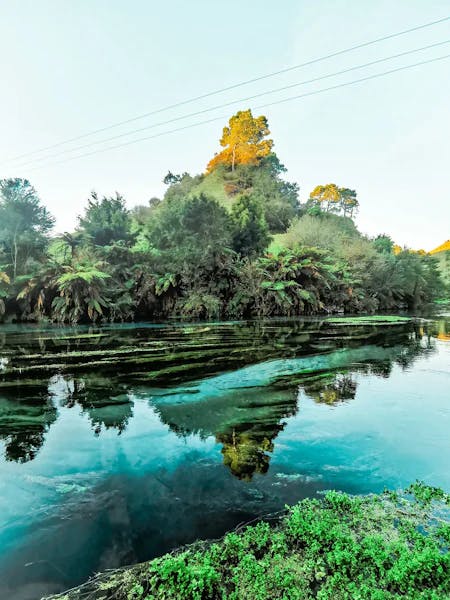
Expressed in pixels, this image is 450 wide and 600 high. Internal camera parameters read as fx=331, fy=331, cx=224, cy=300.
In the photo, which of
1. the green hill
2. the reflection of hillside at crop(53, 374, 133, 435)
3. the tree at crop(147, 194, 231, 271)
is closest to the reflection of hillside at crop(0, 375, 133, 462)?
the reflection of hillside at crop(53, 374, 133, 435)

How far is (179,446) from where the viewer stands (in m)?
2.77

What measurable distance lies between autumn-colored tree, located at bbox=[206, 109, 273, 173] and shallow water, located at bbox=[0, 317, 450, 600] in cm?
4968

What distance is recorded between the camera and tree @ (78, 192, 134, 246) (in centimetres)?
1728

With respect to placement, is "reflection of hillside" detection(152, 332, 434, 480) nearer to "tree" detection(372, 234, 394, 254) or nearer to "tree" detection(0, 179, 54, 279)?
"tree" detection(0, 179, 54, 279)

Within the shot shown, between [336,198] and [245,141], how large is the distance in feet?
72.2

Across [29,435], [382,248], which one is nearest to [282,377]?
[29,435]

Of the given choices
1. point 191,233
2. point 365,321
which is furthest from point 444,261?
point 191,233

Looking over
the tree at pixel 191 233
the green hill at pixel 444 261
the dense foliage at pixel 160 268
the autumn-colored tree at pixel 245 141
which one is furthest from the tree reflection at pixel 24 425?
the autumn-colored tree at pixel 245 141

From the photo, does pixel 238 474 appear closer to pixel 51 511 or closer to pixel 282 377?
pixel 51 511

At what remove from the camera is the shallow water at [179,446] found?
5.66ft

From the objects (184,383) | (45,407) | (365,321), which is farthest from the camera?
(365,321)

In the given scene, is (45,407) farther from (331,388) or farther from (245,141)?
(245,141)

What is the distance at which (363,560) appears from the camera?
1.47 meters

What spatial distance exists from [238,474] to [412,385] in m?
3.35
